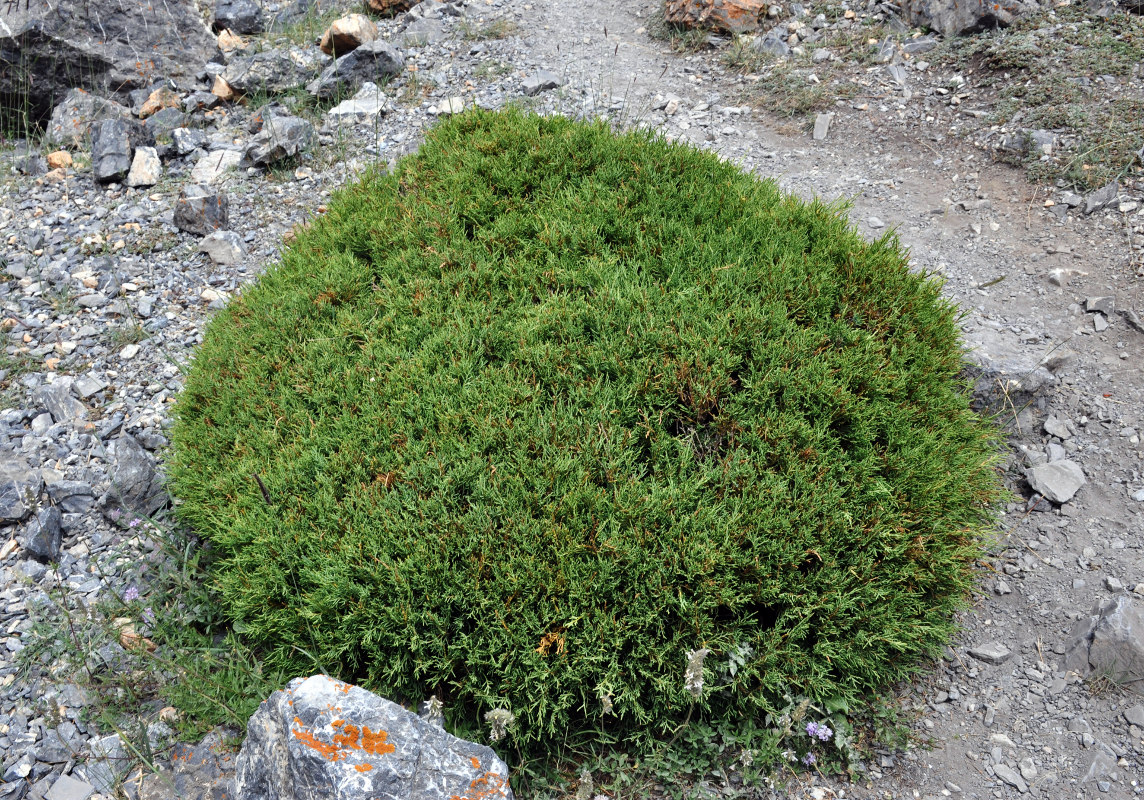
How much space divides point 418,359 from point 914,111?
6.65 m

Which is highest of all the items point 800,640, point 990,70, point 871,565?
point 990,70

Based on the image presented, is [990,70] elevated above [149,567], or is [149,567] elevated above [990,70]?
[990,70]

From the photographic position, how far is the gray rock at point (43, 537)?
421 cm

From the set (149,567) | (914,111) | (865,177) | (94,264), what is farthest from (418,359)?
(914,111)

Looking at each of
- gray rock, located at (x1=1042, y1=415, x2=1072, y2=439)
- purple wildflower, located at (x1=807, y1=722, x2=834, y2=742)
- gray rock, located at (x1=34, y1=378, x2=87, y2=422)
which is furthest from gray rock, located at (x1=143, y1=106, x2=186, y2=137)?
gray rock, located at (x1=1042, y1=415, x2=1072, y2=439)

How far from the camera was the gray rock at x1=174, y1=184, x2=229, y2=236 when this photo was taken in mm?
6914

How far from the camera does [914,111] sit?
7.97m

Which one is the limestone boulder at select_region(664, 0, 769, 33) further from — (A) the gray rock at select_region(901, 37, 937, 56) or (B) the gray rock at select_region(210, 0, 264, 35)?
(B) the gray rock at select_region(210, 0, 264, 35)

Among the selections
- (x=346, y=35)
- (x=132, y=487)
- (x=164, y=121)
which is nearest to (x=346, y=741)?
(x=132, y=487)

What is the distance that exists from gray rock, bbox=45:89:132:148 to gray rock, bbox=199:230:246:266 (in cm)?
293

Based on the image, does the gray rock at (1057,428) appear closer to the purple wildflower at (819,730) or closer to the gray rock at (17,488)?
the purple wildflower at (819,730)

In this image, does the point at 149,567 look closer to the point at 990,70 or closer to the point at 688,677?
the point at 688,677

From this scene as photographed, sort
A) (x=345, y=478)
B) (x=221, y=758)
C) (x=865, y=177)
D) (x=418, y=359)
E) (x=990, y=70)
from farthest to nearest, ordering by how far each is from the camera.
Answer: (x=990, y=70), (x=865, y=177), (x=418, y=359), (x=345, y=478), (x=221, y=758)

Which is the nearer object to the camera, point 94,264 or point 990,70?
point 94,264
